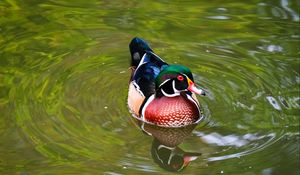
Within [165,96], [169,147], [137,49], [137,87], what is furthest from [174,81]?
[137,49]

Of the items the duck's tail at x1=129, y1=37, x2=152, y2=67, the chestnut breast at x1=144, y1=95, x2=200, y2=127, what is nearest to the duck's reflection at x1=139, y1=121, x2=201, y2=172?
the chestnut breast at x1=144, y1=95, x2=200, y2=127

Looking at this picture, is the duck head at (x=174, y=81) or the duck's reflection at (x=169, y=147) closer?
the duck's reflection at (x=169, y=147)

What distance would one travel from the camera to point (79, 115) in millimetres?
8703

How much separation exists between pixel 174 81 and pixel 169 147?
2.67 feet

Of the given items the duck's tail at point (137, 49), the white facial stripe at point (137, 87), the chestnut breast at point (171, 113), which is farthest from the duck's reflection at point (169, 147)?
the duck's tail at point (137, 49)

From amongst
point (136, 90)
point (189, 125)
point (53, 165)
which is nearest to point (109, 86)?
point (136, 90)

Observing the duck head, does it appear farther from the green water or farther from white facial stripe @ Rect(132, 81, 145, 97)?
the green water

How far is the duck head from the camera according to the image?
8.72 m

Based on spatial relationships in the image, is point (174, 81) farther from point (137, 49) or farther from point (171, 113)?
point (137, 49)

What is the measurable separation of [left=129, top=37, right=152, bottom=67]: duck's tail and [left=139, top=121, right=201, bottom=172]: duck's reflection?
107 cm

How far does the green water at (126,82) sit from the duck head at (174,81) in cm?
46

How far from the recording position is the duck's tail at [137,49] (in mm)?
9656

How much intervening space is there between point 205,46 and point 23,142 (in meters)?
3.37

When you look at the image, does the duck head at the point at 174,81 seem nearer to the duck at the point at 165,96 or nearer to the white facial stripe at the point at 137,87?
the duck at the point at 165,96
